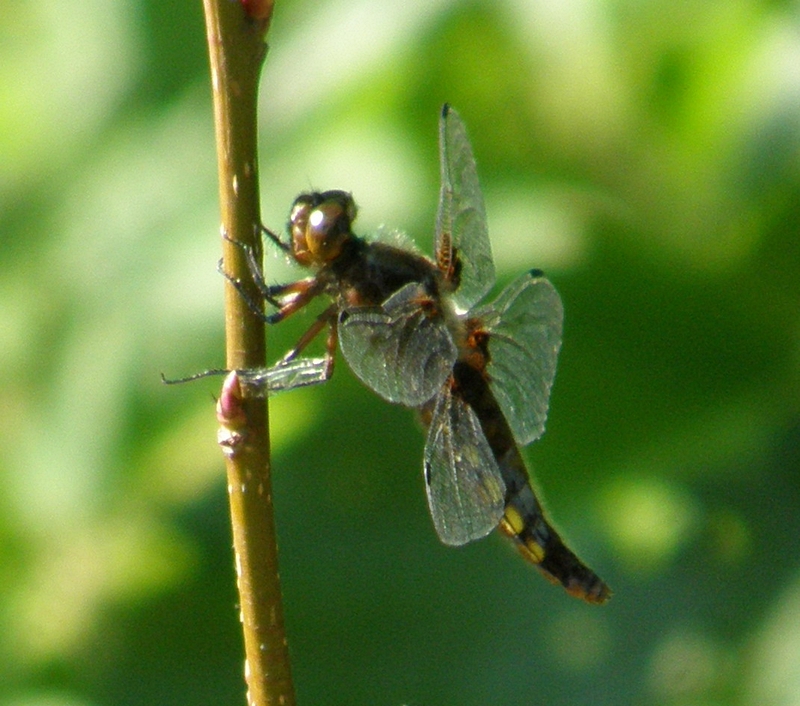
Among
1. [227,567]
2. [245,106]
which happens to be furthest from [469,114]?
[245,106]

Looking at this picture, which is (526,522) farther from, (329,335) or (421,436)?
(421,436)

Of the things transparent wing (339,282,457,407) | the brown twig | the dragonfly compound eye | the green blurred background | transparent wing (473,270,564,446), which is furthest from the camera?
the green blurred background

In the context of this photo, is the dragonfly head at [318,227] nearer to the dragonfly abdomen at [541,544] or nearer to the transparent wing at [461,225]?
the transparent wing at [461,225]

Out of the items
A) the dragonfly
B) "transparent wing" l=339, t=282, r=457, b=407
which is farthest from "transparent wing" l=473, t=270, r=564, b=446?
"transparent wing" l=339, t=282, r=457, b=407

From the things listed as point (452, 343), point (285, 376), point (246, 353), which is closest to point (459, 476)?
point (452, 343)

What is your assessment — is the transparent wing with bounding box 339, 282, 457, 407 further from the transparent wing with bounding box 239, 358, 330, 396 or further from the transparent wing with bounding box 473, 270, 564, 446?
the transparent wing with bounding box 473, 270, 564, 446

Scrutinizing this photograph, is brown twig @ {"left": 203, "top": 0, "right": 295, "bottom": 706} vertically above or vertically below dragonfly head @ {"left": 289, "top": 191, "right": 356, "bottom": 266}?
below
